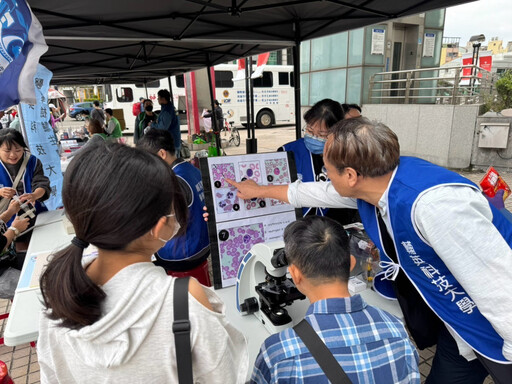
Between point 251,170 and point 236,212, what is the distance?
27 cm

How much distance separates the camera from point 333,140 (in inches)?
50.5

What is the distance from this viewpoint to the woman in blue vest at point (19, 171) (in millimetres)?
2625

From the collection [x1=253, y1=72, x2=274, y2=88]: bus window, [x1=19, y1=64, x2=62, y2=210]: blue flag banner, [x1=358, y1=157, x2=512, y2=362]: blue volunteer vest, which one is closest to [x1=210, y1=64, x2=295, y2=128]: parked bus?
[x1=253, y1=72, x2=274, y2=88]: bus window

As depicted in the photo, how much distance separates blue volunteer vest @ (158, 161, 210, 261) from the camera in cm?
212

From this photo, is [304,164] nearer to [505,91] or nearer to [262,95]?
[505,91]

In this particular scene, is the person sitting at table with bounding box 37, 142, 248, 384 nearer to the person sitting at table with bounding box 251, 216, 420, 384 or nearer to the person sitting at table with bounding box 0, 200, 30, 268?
→ the person sitting at table with bounding box 251, 216, 420, 384

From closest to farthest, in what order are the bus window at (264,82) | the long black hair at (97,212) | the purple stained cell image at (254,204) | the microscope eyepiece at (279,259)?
the long black hair at (97,212) → the microscope eyepiece at (279,259) → the purple stained cell image at (254,204) → the bus window at (264,82)

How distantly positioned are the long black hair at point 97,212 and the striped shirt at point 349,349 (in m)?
0.49

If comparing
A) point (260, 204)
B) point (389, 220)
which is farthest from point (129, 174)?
point (260, 204)

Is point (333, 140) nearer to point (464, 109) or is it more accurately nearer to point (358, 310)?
point (358, 310)

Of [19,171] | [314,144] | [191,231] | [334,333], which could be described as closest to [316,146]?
[314,144]

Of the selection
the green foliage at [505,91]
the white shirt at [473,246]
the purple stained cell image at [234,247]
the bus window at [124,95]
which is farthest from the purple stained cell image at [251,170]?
the bus window at [124,95]

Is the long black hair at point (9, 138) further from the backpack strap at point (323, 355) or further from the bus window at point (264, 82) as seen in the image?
the bus window at point (264, 82)

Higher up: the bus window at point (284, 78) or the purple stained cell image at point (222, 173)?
the bus window at point (284, 78)
